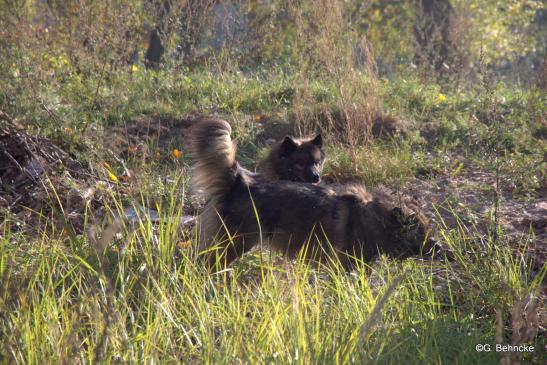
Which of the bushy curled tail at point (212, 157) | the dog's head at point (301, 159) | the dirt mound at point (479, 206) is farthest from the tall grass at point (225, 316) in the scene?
the dog's head at point (301, 159)

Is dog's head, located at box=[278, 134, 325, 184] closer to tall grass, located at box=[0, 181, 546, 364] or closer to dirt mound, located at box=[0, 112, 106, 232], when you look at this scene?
dirt mound, located at box=[0, 112, 106, 232]

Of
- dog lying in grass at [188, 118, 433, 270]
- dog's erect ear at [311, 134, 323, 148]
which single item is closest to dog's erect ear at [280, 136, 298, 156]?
dog's erect ear at [311, 134, 323, 148]

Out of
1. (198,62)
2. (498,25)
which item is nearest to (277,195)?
(198,62)

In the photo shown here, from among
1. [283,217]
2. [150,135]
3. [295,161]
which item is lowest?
[150,135]

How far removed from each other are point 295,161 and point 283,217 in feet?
6.13

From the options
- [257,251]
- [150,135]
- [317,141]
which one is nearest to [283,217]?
[257,251]

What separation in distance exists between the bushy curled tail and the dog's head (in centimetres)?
184

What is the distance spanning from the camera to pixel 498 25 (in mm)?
22328

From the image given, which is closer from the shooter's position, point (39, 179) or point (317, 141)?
point (39, 179)

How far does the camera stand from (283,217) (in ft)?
16.7

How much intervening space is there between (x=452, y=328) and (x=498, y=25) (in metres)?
20.0

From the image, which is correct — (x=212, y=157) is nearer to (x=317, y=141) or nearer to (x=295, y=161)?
(x=295, y=161)

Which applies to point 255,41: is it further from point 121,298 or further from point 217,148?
point 121,298

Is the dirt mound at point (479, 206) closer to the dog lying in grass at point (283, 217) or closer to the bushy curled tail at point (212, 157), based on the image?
the dog lying in grass at point (283, 217)
